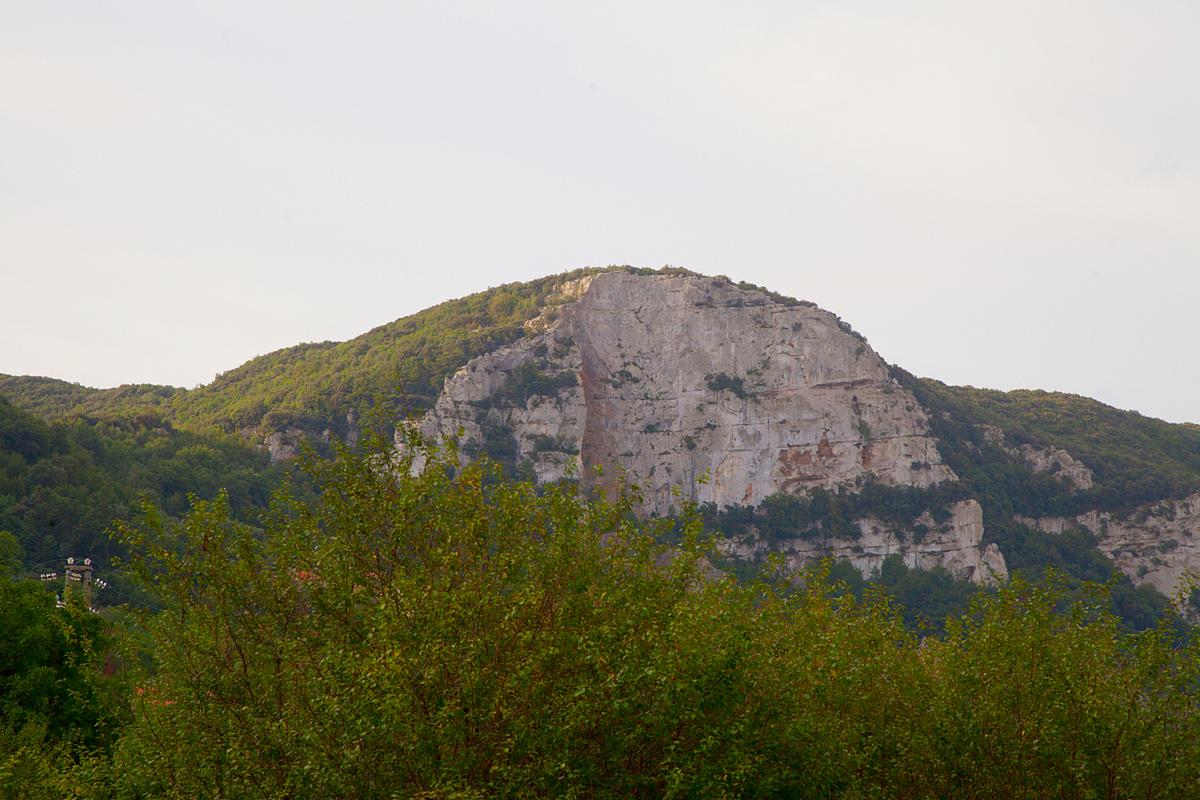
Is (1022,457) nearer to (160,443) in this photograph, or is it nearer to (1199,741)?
(160,443)

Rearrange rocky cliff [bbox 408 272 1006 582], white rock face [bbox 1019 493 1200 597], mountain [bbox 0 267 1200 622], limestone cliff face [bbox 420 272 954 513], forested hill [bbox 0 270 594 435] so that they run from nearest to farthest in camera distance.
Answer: white rock face [bbox 1019 493 1200 597]
mountain [bbox 0 267 1200 622]
forested hill [bbox 0 270 594 435]
rocky cliff [bbox 408 272 1006 582]
limestone cliff face [bbox 420 272 954 513]

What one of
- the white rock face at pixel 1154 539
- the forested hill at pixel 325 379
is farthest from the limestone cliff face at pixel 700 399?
the white rock face at pixel 1154 539

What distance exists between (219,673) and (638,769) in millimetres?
7187

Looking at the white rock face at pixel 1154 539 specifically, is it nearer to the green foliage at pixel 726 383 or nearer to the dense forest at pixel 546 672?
the green foliage at pixel 726 383

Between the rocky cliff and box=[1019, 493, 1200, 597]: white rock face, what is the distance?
17.2 metres

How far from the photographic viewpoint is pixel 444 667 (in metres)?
15.5

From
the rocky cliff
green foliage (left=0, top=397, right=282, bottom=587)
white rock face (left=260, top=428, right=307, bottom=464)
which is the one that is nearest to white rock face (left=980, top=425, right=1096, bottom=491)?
the rocky cliff

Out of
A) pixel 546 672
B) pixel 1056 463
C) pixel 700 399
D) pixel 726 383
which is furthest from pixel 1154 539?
pixel 546 672

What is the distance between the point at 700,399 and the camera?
554ft

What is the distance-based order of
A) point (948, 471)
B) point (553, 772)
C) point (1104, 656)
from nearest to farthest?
1. point (553, 772)
2. point (1104, 656)
3. point (948, 471)

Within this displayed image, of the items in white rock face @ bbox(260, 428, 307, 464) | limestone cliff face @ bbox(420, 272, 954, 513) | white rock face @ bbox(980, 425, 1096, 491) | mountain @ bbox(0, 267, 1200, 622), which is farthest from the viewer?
limestone cliff face @ bbox(420, 272, 954, 513)

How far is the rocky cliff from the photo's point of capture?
158 metres

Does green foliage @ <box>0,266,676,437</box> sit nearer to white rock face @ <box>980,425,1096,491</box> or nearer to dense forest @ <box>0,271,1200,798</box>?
white rock face @ <box>980,425,1096,491</box>

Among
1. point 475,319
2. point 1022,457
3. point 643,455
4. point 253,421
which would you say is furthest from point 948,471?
point 253,421
